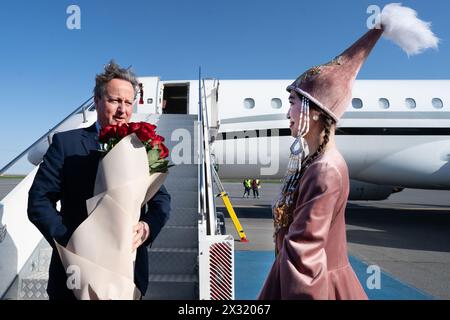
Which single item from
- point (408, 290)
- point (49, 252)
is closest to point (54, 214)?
point (49, 252)

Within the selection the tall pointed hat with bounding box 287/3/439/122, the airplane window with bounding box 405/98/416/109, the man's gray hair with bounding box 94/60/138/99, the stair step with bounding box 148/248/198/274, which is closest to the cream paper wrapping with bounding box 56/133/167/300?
the man's gray hair with bounding box 94/60/138/99

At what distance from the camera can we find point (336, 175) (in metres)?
1.55

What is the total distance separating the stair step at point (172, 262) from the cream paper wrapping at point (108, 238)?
2.46 metres

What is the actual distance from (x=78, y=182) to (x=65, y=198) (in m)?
0.11

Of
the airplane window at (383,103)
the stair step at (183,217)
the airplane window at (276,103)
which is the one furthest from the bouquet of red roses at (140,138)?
the airplane window at (383,103)

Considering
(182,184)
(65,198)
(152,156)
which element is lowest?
(182,184)

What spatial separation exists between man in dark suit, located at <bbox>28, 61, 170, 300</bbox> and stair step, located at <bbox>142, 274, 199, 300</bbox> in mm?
1797

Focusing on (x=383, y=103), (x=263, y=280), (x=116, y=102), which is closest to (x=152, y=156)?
(x=116, y=102)

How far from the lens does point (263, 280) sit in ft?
19.6

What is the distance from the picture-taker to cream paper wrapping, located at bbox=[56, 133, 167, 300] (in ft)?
5.41

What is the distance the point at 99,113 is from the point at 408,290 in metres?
5.36

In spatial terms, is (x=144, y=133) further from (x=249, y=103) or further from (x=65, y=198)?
(x=249, y=103)

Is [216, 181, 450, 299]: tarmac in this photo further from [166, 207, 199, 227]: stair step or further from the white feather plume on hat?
the white feather plume on hat
